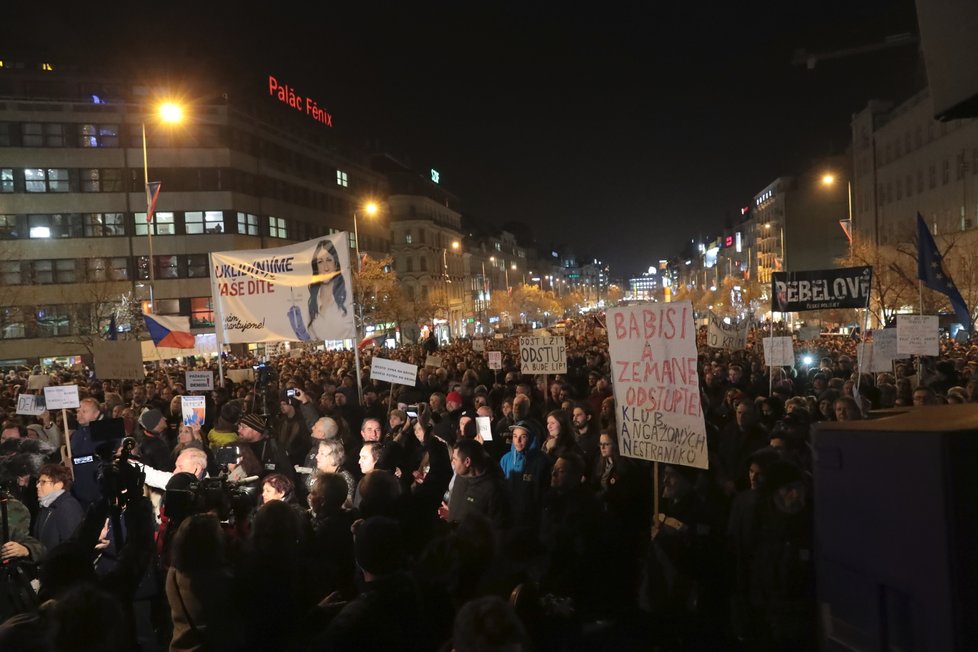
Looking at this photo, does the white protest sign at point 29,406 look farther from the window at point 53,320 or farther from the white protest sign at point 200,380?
the window at point 53,320

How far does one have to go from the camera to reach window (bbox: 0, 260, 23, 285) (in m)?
47.6

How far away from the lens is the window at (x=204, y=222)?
5103cm

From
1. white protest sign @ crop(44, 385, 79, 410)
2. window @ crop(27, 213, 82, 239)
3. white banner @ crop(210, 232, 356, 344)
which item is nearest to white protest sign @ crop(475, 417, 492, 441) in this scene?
white banner @ crop(210, 232, 356, 344)

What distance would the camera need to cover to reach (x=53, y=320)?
48438mm

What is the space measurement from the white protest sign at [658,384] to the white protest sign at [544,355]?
5.60 meters

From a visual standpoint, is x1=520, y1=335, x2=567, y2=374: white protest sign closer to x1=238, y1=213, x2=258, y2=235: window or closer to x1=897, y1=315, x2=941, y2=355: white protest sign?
x1=897, y1=315, x2=941, y2=355: white protest sign

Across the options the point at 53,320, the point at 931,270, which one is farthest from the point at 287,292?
the point at 53,320

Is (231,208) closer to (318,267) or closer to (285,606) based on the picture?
(318,267)

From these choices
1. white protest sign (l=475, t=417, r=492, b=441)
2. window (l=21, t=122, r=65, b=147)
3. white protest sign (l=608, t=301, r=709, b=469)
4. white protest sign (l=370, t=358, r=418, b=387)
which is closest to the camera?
white protest sign (l=608, t=301, r=709, b=469)

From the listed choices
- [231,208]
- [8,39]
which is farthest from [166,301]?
[8,39]

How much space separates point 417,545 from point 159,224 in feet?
168

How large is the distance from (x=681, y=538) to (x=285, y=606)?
8.84 feet

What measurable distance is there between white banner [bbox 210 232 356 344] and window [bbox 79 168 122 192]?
4281 cm

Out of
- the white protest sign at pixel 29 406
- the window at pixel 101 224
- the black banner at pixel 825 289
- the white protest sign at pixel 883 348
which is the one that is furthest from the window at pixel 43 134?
the white protest sign at pixel 883 348
